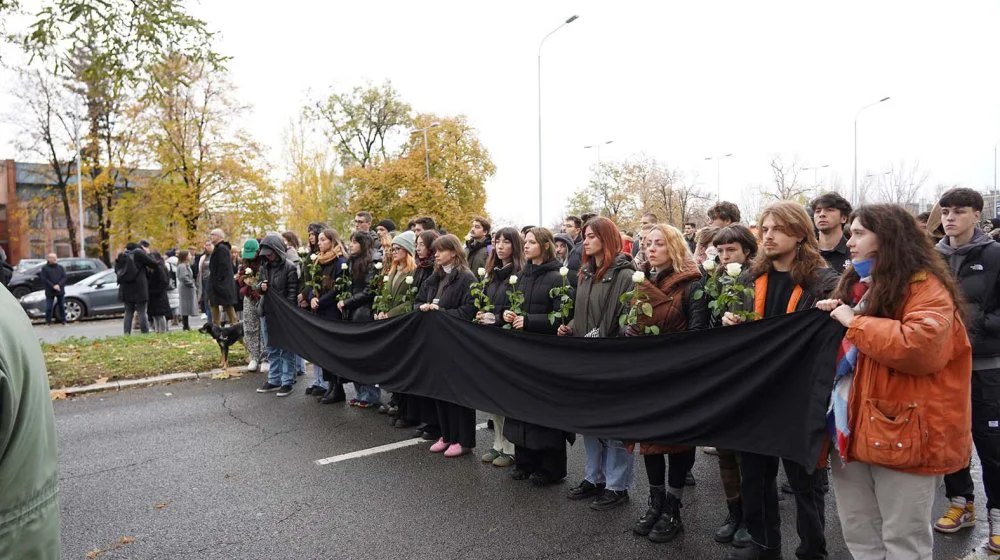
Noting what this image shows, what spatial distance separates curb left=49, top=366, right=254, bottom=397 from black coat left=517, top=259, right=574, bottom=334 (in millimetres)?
5984

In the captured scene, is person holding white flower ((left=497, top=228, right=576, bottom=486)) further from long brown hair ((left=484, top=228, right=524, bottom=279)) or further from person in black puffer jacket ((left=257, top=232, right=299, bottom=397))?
person in black puffer jacket ((left=257, top=232, right=299, bottom=397))

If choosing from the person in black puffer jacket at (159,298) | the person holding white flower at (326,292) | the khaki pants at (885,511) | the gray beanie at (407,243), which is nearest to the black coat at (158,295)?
the person in black puffer jacket at (159,298)

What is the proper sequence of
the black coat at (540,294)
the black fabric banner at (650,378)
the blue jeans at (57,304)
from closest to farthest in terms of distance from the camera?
the black fabric banner at (650,378), the black coat at (540,294), the blue jeans at (57,304)

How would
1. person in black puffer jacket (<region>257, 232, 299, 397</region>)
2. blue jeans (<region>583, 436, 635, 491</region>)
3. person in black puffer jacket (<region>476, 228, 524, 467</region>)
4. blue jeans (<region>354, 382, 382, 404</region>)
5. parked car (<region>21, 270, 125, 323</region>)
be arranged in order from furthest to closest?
parked car (<region>21, 270, 125, 323</region>) → person in black puffer jacket (<region>257, 232, 299, 397</region>) → blue jeans (<region>354, 382, 382, 404</region>) → person in black puffer jacket (<region>476, 228, 524, 467</region>) → blue jeans (<region>583, 436, 635, 491</region>)

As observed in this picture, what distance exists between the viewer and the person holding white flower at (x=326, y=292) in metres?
8.37

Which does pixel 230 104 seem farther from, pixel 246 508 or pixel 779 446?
pixel 779 446

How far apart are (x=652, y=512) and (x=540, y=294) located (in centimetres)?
201

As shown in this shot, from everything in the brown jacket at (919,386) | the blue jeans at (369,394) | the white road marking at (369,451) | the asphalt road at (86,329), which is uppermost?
the brown jacket at (919,386)

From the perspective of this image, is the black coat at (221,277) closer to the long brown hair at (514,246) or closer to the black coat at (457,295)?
the black coat at (457,295)

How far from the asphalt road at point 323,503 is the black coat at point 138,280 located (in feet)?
24.8

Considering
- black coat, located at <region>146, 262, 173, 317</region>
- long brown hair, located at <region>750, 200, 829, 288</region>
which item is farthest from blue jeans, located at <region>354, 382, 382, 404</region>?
black coat, located at <region>146, 262, 173, 317</region>

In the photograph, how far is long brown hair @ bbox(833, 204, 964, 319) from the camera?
10.1 ft

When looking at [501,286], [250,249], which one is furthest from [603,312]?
[250,249]

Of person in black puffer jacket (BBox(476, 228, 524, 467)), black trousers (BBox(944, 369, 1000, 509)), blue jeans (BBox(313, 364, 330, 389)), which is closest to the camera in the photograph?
black trousers (BBox(944, 369, 1000, 509))
